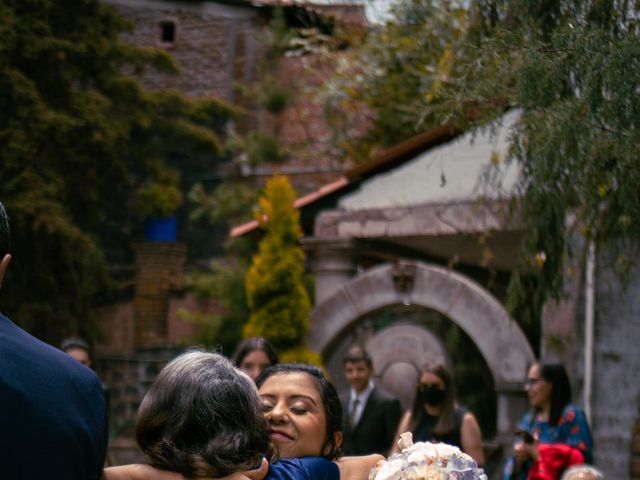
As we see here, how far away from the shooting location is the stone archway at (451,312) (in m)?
11.6

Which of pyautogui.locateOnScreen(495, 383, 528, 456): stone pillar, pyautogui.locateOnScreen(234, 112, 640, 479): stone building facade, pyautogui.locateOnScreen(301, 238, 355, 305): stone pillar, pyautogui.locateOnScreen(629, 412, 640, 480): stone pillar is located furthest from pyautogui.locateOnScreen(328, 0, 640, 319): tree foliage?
pyautogui.locateOnScreen(301, 238, 355, 305): stone pillar

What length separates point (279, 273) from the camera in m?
13.6

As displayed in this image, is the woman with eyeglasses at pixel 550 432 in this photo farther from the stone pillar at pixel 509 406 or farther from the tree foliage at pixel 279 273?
the tree foliage at pixel 279 273

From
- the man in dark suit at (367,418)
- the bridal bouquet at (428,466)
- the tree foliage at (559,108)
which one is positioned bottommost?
the man in dark suit at (367,418)

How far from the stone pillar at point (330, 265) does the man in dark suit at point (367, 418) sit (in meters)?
4.09

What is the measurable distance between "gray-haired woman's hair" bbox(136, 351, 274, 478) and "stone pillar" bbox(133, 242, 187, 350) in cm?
1944

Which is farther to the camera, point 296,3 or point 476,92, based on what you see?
point 296,3

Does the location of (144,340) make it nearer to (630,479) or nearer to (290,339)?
(290,339)

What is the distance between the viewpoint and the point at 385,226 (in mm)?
13172

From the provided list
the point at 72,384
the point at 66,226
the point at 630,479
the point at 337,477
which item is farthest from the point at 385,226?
the point at 72,384

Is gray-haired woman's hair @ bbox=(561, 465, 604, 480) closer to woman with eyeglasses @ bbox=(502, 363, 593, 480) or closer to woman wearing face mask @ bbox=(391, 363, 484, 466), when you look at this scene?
woman with eyeglasses @ bbox=(502, 363, 593, 480)

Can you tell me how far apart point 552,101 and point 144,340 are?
17911 mm

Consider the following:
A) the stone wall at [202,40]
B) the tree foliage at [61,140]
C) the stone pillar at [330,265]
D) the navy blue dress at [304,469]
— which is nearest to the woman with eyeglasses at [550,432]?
the navy blue dress at [304,469]

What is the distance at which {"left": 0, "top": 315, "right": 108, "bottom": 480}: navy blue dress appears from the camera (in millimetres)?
3191
